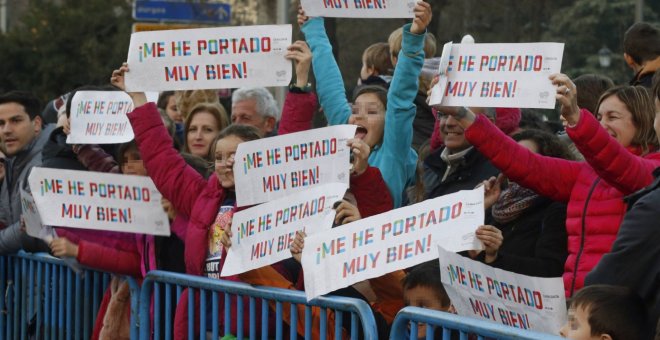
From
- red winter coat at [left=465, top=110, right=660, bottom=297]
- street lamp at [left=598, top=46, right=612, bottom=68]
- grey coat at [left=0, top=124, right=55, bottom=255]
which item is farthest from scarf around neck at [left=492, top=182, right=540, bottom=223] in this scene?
street lamp at [left=598, top=46, right=612, bottom=68]

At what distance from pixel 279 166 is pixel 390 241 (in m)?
0.95

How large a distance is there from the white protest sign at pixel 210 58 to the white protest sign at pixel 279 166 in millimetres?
560

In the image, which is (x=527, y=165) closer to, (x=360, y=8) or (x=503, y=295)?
(x=503, y=295)

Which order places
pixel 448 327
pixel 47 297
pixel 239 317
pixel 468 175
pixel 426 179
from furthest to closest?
1. pixel 47 297
2. pixel 426 179
3. pixel 468 175
4. pixel 239 317
5. pixel 448 327

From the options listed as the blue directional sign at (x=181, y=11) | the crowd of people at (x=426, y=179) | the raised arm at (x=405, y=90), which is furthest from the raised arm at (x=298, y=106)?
the blue directional sign at (x=181, y=11)

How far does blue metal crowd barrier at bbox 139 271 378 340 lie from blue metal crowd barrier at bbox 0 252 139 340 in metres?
0.26

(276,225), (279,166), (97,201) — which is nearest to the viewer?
(276,225)

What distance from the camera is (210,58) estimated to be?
20.7 feet

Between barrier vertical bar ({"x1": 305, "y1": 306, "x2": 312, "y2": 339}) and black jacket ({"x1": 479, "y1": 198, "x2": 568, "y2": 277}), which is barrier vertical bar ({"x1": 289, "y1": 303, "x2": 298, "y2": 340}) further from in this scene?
black jacket ({"x1": 479, "y1": 198, "x2": 568, "y2": 277})

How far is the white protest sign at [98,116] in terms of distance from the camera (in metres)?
7.21

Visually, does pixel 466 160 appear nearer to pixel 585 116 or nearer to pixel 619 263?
pixel 585 116

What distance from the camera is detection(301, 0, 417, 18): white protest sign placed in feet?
19.7

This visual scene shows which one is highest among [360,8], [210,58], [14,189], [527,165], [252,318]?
[360,8]

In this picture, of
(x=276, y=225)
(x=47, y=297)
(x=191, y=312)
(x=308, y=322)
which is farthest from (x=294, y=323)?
(x=47, y=297)
